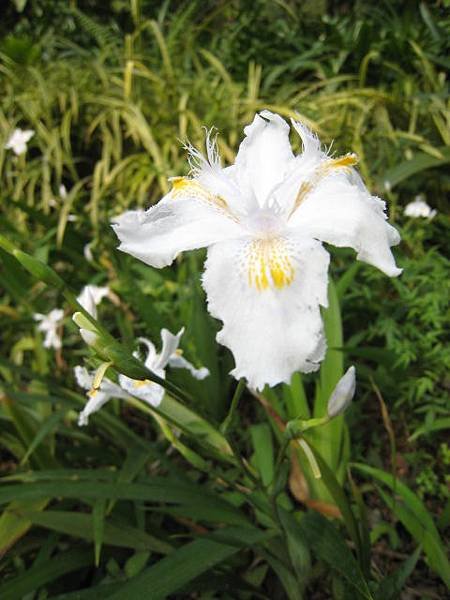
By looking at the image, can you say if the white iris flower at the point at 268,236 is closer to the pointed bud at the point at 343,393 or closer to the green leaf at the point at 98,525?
the pointed bud at the point at 343,393

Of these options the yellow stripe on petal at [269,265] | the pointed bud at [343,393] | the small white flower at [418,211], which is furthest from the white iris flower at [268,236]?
the small white flower at [418,211]

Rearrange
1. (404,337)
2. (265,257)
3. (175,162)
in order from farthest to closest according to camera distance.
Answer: (175,162), (404,337), (265,257)

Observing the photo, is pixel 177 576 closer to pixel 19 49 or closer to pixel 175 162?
pixel 175 162

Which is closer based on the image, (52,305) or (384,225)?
Answer: (384,225)

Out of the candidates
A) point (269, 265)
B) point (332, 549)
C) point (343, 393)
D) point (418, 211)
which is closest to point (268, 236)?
point (269, 265)

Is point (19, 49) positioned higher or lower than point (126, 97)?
higher

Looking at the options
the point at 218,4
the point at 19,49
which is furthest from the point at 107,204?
the point at 218,4

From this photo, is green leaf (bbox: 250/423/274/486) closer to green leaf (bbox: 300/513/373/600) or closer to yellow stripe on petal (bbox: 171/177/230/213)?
green leaf (bbox: 300/513/373/600)
